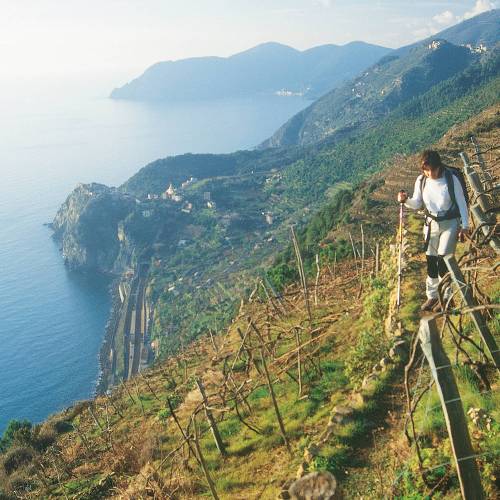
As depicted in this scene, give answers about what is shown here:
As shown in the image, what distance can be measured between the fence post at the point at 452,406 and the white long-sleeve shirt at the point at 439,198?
3637 mm

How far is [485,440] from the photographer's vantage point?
4.20m

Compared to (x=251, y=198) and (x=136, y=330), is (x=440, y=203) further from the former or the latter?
(x=251, y=198)

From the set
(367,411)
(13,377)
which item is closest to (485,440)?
(367,411)

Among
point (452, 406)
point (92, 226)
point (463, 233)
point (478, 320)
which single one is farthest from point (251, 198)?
point (452, 406)

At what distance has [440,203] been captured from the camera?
6.02 m

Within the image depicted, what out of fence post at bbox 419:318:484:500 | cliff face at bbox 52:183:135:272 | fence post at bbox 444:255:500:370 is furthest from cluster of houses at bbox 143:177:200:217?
fence post at bbox 419:318:484:500

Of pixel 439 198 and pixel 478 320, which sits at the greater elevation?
pixel 439 198

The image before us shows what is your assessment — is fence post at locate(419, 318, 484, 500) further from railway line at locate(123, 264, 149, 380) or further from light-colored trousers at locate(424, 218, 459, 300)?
railway line at locate(123, 264, 149, 380)

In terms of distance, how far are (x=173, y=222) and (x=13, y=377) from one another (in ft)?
220

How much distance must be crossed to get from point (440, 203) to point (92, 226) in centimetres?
13819

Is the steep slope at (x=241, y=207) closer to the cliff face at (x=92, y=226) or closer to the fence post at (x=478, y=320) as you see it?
the cliff face at (x=92, y=226)

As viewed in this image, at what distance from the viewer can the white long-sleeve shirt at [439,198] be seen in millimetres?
Result: 5902

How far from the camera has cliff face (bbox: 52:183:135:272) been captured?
12778cm

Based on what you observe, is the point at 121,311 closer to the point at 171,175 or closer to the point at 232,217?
the point at 232,217
